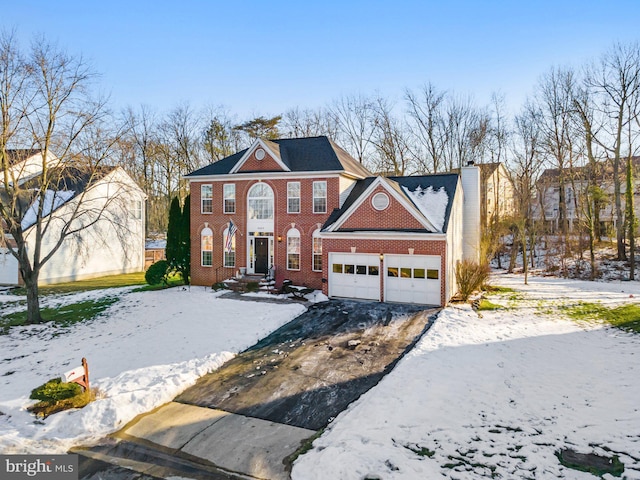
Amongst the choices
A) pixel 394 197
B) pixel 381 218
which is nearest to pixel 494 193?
pixel 394 197

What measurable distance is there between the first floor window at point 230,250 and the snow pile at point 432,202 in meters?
9.33

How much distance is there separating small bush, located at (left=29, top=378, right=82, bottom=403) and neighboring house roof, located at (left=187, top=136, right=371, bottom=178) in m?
14.4

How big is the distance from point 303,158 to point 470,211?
9.77m

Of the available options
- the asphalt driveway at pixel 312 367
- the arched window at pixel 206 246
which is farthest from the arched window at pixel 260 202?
the asphalt driveway at pixel 312 367

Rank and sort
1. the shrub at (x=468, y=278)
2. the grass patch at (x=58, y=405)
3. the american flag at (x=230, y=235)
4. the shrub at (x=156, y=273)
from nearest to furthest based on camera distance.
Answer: the grass patch at (x=58, y=405)
the shrub at (x=468, y=278)
the american flag at (x=230, y=235)
the shrub at (x=156, y=273)

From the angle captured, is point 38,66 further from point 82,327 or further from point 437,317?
point 437,317

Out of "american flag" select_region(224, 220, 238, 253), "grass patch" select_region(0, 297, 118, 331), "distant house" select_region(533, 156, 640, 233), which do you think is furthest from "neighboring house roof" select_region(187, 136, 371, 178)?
"distant house" select_region(533, 156, 640, 233)

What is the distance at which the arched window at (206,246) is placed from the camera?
2258 cm

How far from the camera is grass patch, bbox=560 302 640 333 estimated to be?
1421 centimetres

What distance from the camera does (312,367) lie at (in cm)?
1067

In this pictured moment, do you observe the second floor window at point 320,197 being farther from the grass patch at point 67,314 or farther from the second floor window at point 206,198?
the grass patch at point 67,314

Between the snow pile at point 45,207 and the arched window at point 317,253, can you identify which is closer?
the arched window at point 317,253

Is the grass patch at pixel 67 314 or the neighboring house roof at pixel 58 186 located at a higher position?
the neighboring house roof at pixel 58 186

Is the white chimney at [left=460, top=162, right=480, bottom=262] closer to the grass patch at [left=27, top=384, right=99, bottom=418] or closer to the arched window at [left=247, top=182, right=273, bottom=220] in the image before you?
the arched window at [left=247, top=182, right=273, bottom=220]
